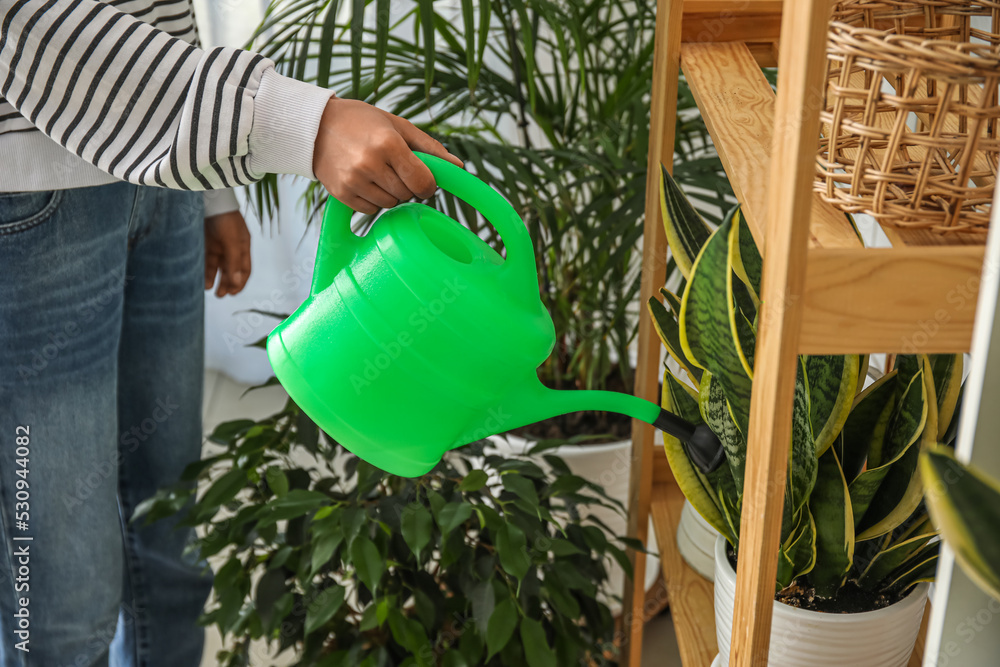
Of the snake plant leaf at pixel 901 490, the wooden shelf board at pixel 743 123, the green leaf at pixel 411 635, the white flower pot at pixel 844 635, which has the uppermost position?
the wooden shelf board at pixel 743 123

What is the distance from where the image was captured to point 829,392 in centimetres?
56

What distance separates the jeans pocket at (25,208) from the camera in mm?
716

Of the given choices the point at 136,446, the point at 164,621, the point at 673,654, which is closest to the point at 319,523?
the point at 136,446

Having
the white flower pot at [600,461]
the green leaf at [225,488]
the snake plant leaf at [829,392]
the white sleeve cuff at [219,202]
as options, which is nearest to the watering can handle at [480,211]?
the snake plant leaf at [829,392]

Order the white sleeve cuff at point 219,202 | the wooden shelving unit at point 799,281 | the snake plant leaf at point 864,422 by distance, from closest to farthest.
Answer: the wooden shelving unit at point 799,281 < the snake plant leaf at point 864,422 < the white sleeve cuff at point 219,202

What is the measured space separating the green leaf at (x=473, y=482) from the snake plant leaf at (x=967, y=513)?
22.4 inches

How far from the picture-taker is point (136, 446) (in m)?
1.03

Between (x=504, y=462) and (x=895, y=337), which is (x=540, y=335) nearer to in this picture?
(x=895, y=337)

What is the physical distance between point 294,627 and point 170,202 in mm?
494

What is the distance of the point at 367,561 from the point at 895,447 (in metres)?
0.48

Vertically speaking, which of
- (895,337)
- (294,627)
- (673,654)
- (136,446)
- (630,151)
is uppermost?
(895,337)

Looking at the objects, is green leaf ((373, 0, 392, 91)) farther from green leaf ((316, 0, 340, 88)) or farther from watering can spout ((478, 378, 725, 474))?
watering can spout ((478, 378, 725, 474))

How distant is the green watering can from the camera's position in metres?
0.50

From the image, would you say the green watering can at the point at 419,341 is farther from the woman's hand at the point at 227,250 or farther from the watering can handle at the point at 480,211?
the woman's hand at the point at 227,250
